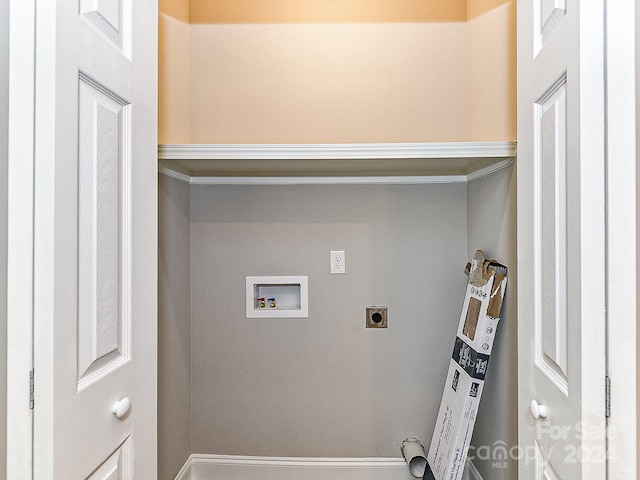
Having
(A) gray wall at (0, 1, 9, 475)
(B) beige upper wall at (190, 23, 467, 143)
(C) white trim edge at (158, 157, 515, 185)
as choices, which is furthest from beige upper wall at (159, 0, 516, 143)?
(A) gray wall at (0, 1, 9, 475)

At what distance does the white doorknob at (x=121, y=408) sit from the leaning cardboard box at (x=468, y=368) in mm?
A: 1293

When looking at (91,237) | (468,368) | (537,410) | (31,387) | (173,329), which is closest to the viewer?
(31,387)

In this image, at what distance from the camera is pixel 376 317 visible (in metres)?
2.12

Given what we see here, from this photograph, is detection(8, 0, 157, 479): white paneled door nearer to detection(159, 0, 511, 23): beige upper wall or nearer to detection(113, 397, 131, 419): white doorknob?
detection(113, 397, 131, 419): white doorknob

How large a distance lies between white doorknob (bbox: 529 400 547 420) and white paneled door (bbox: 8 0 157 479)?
93cm

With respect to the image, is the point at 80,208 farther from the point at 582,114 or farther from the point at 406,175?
the point at 406,175

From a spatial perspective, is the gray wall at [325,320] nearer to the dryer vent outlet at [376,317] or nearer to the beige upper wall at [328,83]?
the dryer vent outlet at [376,317]

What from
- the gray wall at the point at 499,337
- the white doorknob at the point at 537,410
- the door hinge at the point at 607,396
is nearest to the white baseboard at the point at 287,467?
the gray wall at the point at 499,337

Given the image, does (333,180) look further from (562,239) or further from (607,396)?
(607,396)

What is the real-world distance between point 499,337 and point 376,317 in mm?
614

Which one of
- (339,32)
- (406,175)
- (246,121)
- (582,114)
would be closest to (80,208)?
(582,114)

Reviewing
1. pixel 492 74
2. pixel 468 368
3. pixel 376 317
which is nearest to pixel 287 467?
pixel 376 317

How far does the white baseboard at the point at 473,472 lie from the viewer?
1.94 metres

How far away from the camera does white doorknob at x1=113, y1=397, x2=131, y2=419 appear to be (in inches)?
34.9
